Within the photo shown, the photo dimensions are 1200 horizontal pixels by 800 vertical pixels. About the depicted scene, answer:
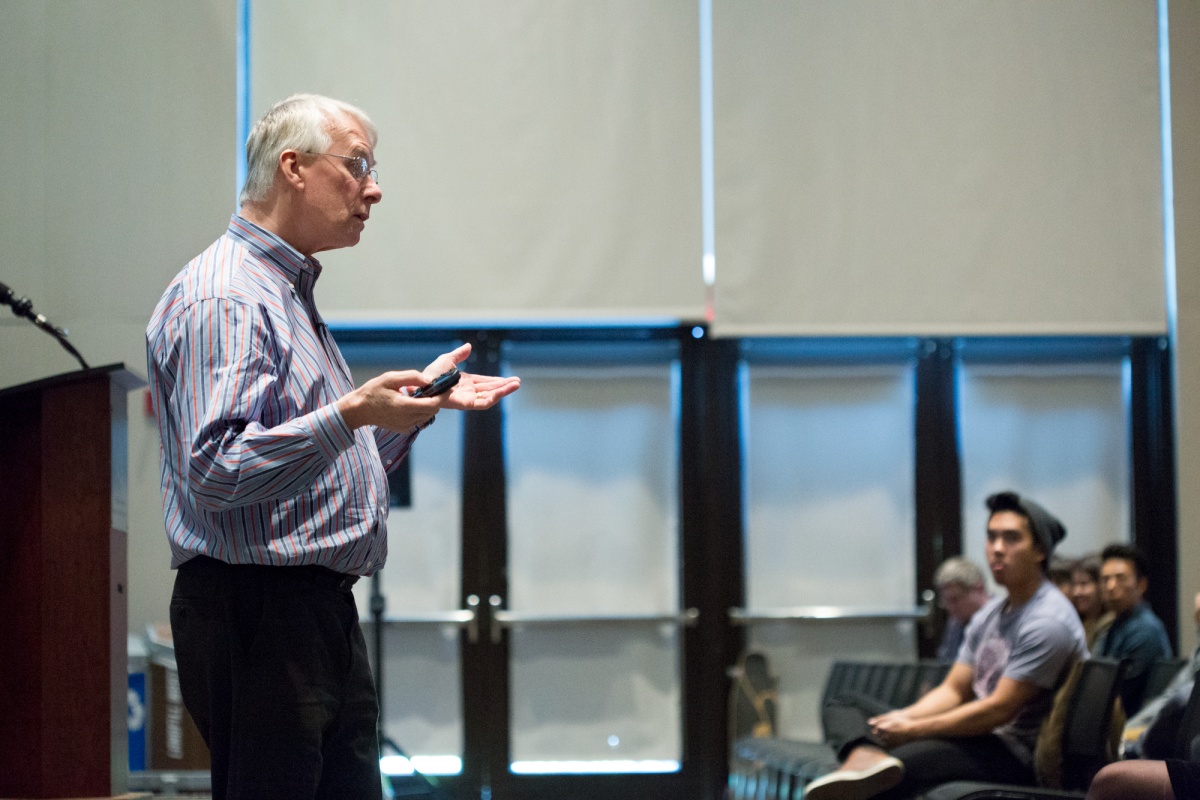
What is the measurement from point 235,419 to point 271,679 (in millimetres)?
329

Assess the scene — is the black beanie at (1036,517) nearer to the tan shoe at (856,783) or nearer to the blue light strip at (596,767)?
the tan shoe at (856,783)

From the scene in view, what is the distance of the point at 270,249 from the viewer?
5.69ft

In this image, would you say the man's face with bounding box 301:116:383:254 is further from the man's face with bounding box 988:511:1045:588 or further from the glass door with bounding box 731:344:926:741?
the glass door with bounding box 731:344:926:741

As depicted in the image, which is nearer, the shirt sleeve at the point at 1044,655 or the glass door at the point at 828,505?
the shirt sleeve at the point at 1044,655

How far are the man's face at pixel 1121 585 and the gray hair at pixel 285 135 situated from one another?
3.98 m

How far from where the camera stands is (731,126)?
6.32m

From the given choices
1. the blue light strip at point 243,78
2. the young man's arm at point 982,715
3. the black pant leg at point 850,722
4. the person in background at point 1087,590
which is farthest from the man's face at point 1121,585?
the blue light strip at point 243,78

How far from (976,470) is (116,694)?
16.5ft

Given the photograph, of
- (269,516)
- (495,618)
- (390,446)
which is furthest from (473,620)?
(269,516)

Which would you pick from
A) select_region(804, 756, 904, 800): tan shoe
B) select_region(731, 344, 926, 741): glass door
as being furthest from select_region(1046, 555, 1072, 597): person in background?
select_region(804, 756, 904, 800): tan shoe

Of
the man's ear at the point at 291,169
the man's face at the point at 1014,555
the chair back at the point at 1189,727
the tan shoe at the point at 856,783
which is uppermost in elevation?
the man's ear at the point at 291,169

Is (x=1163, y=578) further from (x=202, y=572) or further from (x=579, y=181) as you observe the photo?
(x=202, y=572)

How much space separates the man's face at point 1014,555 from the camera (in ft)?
12.2

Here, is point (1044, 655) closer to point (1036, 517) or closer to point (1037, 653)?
point (1037, 653)
